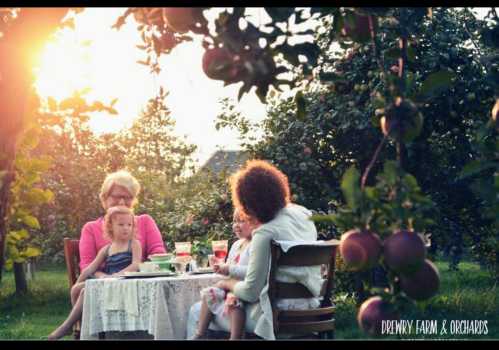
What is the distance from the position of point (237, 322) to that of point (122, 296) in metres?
0.95

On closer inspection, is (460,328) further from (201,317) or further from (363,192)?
(363,192)

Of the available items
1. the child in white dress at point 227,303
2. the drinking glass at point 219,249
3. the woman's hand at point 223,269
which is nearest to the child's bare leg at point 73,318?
the drinking glass at point 219,249

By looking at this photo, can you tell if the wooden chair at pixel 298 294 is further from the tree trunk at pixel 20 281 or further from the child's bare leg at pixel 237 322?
the tree trunk at pixel 20 281

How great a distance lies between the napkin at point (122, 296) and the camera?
4777 millimetres

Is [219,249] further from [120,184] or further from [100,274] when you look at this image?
[120,184]

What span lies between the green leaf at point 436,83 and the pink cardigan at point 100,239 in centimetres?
422

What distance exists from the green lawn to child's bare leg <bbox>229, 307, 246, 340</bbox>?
7.31ft

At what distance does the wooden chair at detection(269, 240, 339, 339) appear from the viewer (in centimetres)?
407

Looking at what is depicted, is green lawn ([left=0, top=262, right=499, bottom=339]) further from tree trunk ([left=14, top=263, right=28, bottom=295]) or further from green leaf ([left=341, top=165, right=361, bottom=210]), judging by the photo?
green leaf ([left=341, top=165, right=361, bottom=210])

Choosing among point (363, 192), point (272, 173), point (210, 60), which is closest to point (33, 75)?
point (210, 60)

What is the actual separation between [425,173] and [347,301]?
1.65 metres

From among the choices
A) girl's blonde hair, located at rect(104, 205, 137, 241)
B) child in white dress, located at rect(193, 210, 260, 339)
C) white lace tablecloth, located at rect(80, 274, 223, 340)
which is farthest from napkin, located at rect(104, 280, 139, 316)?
girl's blonde hair, located at rect(104, 205, 137, 241)

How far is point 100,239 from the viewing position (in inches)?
220

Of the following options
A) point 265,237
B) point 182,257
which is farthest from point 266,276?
point 182,257
